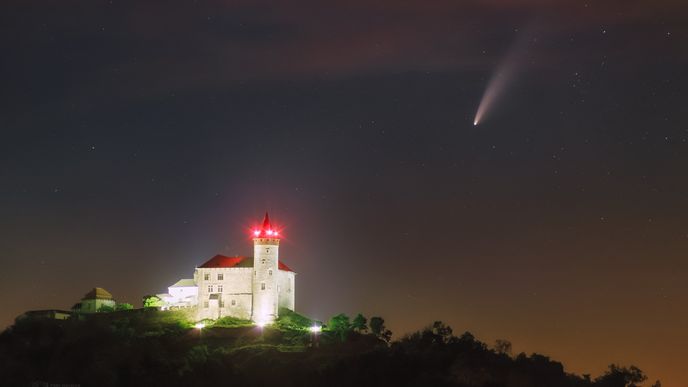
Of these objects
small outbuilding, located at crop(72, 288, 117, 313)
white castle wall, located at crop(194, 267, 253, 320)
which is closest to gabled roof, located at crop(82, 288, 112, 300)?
small outbuilding, located at crop(72, 288, 117, 313)

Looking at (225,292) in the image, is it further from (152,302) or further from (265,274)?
(152,302)

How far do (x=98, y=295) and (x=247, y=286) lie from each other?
1866 cm

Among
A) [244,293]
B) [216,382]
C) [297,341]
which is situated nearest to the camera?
[216,382]

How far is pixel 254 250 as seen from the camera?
376ft

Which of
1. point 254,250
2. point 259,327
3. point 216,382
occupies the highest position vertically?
point 254,250

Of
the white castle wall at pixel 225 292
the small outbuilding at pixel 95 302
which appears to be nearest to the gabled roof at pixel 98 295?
the small outbuilding at pixel 95 302

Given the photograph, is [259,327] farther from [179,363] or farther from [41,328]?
[41,328]

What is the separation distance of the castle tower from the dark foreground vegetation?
1811mm

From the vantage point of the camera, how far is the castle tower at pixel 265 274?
111188 mm

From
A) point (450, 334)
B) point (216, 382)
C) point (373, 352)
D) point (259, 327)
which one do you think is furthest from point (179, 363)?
point (450, 334)

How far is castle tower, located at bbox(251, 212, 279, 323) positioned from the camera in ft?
365

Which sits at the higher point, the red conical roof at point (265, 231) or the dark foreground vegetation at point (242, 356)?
the red conical roof at point (265, 231)

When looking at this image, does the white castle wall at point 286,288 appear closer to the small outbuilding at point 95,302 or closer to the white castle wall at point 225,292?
the white castle wall at point 225,292

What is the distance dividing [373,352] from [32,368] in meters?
32.8
